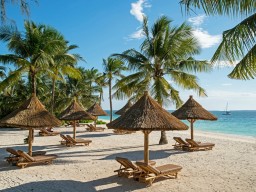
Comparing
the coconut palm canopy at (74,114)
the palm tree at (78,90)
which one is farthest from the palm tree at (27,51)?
the palm tree at (78,90)

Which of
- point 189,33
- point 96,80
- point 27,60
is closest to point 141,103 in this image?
point 189,33

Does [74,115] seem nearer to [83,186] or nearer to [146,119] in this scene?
[146,119]

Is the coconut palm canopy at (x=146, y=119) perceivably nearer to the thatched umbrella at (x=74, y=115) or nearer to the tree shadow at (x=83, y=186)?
the tree shadow at (x=83, y=186)

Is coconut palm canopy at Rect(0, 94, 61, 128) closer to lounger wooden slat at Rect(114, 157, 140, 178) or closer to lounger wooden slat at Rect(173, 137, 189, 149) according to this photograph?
lounger wooden slat at Rect(114, 157, 140, 178)

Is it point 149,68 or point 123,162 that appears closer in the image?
point 123,162

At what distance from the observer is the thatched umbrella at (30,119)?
1008 cm

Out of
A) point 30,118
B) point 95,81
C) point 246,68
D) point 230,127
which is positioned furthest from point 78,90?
point 230,127

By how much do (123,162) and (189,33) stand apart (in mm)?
8968

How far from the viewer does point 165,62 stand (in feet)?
49.1

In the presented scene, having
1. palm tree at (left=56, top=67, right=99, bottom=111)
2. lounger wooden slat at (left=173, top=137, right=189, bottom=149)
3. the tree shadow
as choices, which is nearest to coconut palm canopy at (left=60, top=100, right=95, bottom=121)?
lounger wooden slat at (left=173, top=137, right=189, bottom=149)

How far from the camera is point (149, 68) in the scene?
49.1 ft

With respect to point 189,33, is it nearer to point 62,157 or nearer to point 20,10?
point 62,157

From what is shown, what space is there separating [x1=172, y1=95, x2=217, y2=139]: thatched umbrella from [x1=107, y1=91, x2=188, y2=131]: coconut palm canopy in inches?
214

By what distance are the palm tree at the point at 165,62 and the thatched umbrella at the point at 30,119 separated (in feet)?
19.1
